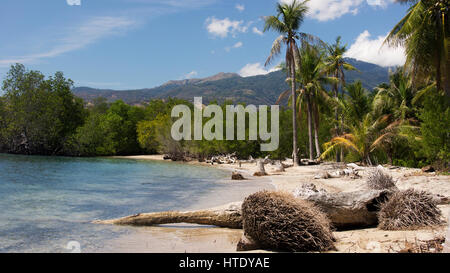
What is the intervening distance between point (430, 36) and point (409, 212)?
513 inches

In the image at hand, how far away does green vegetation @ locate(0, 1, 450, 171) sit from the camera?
48.8ft

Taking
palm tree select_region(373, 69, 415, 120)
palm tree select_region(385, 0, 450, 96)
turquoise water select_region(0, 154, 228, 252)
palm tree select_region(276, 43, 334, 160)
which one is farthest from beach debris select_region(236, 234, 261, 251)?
palm tree select_region(276, 43, 334, 160)

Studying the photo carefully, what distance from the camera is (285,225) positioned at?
15.6 feet

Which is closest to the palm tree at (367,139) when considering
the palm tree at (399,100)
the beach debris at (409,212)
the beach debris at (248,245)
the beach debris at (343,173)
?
the palm tree at (399,100)

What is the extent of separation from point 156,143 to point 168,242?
171 feet

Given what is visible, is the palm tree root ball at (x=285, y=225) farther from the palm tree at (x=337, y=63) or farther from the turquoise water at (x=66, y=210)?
the palm tree at (x=337, y=63)

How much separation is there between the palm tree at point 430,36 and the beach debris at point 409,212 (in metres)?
11.4

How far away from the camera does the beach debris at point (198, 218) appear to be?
22.7 feet

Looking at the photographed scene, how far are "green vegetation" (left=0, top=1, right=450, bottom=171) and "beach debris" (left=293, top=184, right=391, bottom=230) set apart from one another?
8827 mm

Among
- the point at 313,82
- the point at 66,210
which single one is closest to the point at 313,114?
the point at 313,82

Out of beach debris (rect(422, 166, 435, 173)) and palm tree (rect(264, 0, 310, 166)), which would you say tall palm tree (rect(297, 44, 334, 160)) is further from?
beach debris (rect(422, 166, 435, 173))

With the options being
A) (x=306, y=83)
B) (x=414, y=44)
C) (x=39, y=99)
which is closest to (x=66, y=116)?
(x=39, y=99)

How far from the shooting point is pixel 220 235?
633 cm

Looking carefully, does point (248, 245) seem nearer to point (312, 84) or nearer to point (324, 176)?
point (324, 176)
